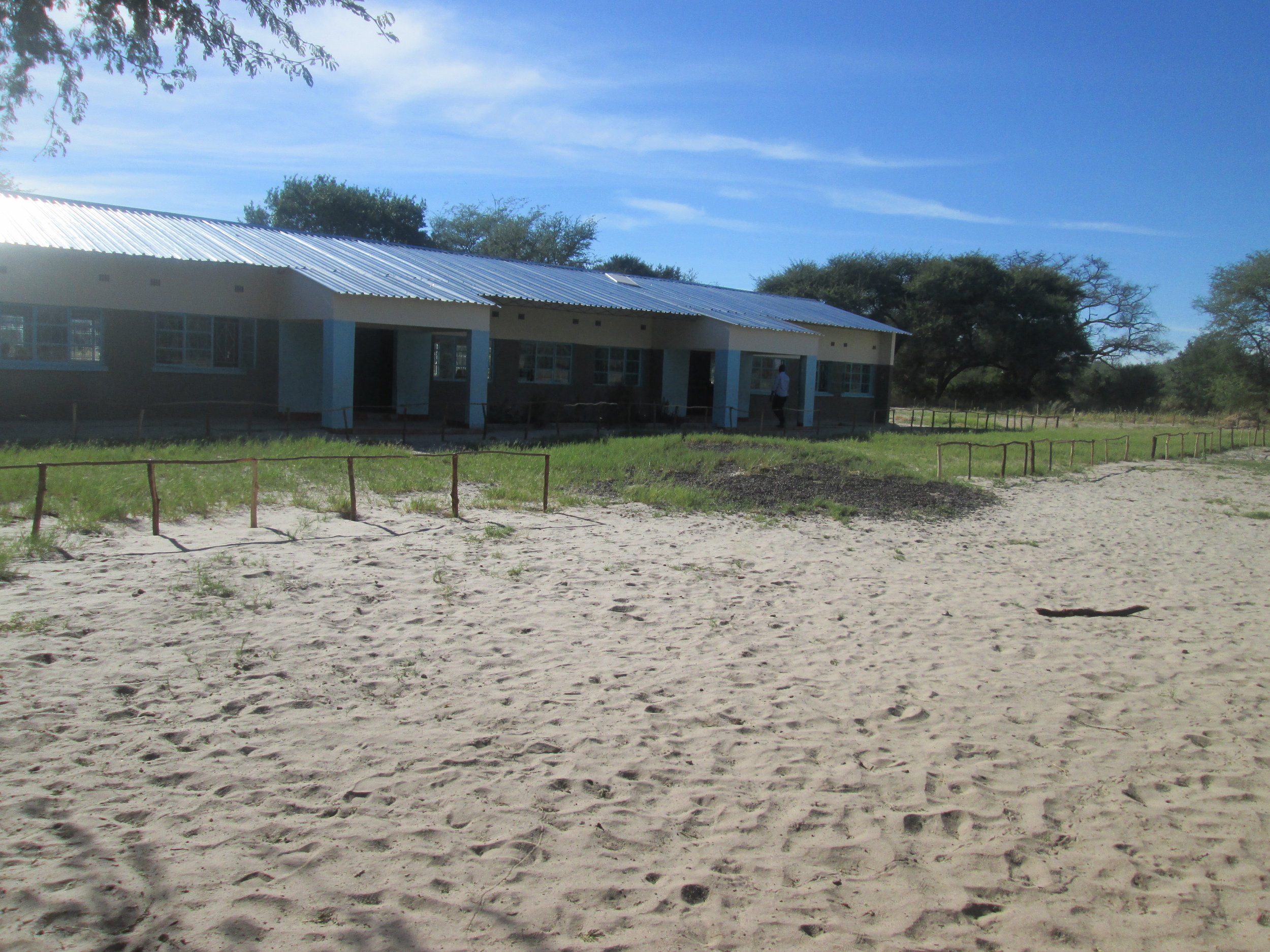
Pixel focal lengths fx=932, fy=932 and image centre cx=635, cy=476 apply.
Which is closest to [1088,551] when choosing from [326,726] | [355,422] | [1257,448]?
[326,726]

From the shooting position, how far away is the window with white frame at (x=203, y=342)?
17703mm

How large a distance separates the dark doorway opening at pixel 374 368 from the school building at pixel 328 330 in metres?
0.04

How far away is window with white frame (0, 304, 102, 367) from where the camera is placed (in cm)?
1614

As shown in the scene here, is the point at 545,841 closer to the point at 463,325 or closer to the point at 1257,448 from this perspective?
the point at 463,325

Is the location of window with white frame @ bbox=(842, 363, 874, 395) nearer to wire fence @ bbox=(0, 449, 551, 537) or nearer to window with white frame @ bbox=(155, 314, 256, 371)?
window with white frame @ bbox=(155, 314, 256, 371)

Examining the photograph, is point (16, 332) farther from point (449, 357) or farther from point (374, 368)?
point (449, 357)

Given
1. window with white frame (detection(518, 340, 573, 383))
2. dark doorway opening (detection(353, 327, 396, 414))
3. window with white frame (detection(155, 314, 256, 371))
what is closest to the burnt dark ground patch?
window with white frame (detection(518, 340, 573, 383))

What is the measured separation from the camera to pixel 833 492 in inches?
518

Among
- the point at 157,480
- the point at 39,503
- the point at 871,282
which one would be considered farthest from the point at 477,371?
the point at 871,282

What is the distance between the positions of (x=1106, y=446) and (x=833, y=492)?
473 inches

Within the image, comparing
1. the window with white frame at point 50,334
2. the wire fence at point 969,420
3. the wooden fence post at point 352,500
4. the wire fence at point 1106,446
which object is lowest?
the wooden fence post at point 352,500

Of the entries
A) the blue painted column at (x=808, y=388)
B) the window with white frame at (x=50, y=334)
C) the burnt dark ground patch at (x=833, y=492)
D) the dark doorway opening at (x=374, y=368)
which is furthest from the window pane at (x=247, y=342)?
the blue painted column at (x=808, y=388)

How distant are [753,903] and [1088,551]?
8.30 meters

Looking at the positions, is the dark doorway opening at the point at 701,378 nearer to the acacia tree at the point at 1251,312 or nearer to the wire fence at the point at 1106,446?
the wire fence at the point at 1106,446
